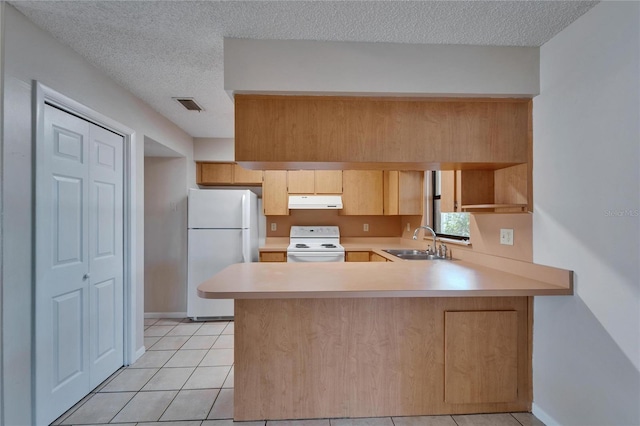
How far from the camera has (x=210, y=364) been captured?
2703mm

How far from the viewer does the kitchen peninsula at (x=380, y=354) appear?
193 centimetres

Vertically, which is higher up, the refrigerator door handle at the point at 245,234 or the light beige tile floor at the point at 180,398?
the refrigerator door handle at the point at 245,234

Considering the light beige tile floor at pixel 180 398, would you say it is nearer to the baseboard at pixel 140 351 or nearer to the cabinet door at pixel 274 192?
the baseboard at pixel 140 351

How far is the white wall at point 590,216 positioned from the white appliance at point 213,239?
9.80 feet

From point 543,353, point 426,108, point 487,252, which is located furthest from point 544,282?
point 426,108

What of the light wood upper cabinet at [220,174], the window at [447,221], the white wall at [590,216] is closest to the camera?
the white wall at [590,216]

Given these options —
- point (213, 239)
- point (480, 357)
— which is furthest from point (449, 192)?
point (213, 239)

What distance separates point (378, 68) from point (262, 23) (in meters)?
0.73

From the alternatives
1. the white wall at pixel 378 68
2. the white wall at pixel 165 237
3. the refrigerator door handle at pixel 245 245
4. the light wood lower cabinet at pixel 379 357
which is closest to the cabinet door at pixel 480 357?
the light wood lower cabinet at pixel 379 357

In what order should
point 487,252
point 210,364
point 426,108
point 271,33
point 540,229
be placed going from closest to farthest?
point 271,33
point 540,229
point 426,108
point 487,252
point 210,364

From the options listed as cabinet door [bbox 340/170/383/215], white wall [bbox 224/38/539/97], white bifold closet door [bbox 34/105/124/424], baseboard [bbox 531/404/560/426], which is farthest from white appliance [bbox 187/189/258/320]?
baseboard [bbox 531/404/560/426]

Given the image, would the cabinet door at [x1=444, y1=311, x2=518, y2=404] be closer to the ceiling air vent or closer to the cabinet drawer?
the cabinet drawer

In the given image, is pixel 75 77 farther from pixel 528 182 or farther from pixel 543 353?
pixel 543 353

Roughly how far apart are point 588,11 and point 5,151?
9.95 ft
